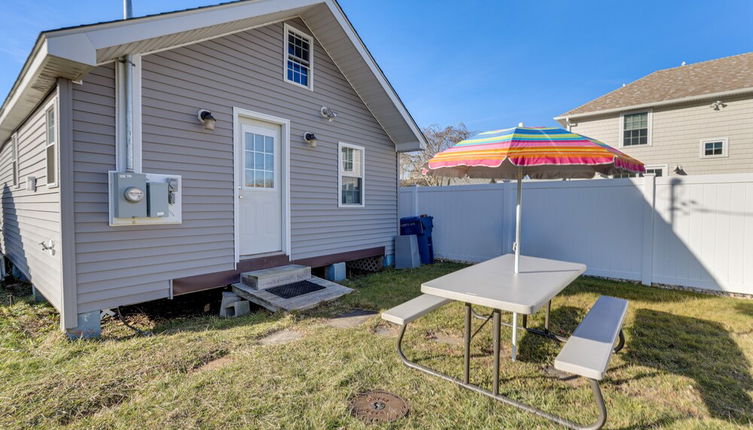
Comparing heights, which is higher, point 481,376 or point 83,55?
point 83,55

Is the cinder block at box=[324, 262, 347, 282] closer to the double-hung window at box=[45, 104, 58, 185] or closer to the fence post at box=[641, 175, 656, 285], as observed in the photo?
the double-hung window at box=[45, 104, 58, 185]

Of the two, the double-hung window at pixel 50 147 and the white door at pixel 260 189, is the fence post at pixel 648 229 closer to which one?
the white door at pixel 260 189

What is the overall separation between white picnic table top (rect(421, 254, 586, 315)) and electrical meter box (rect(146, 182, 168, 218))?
10.3 feet

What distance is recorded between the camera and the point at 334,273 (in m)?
6.16

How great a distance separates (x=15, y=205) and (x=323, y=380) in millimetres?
7328

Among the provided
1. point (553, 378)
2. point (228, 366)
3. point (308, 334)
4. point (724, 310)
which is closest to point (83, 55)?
point (228, 366)

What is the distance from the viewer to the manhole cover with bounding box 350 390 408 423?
2078 millimetres

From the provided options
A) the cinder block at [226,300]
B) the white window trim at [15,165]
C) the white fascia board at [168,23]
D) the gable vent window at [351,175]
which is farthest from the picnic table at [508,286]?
the white window trim at [15,165]

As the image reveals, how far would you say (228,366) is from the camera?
272 cm

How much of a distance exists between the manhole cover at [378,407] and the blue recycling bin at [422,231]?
5.34 m

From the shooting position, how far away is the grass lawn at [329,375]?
208cm

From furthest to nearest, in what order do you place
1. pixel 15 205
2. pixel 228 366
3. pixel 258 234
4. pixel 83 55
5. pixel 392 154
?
pixel 392 154
pixel 15 205
pixel 258 234
pixel 83 55
pixel 228 366

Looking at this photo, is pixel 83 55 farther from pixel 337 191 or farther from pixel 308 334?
pixel 337 191

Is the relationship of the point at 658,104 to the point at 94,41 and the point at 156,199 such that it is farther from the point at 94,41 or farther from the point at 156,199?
the point at 94,41
